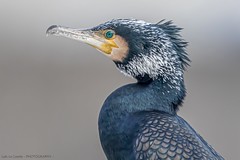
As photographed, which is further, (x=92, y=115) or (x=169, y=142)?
(x=92, y=115)

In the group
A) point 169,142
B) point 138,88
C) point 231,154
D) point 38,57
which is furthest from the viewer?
point 38,57

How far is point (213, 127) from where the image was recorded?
23.2 ft

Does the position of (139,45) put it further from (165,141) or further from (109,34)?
(165,141)

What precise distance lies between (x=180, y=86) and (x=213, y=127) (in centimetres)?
298

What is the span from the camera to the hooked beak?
408cm

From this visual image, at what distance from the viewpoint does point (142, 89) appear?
4.09 metres

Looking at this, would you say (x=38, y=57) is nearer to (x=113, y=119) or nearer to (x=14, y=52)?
(x=14, y=52)

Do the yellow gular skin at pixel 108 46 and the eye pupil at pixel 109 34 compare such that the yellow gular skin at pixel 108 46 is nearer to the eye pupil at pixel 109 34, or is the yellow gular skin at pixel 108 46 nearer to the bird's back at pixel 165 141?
the eye pupil at pixel 109 34

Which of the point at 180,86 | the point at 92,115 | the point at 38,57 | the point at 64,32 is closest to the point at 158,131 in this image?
the point at 180,86

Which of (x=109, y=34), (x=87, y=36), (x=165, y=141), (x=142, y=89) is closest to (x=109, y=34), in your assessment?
(x=109, y=34)

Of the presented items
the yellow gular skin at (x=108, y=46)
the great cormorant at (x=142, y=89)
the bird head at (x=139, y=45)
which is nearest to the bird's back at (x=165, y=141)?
the great cormorant at (x=142, y=89)

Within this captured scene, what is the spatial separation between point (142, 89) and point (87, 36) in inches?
15.8

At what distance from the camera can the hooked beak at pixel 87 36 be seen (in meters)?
4.08

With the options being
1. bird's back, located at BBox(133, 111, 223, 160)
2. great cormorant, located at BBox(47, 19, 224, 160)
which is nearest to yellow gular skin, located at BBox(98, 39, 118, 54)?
great cormorant, located at BBox(47, 19, 224, 160)
